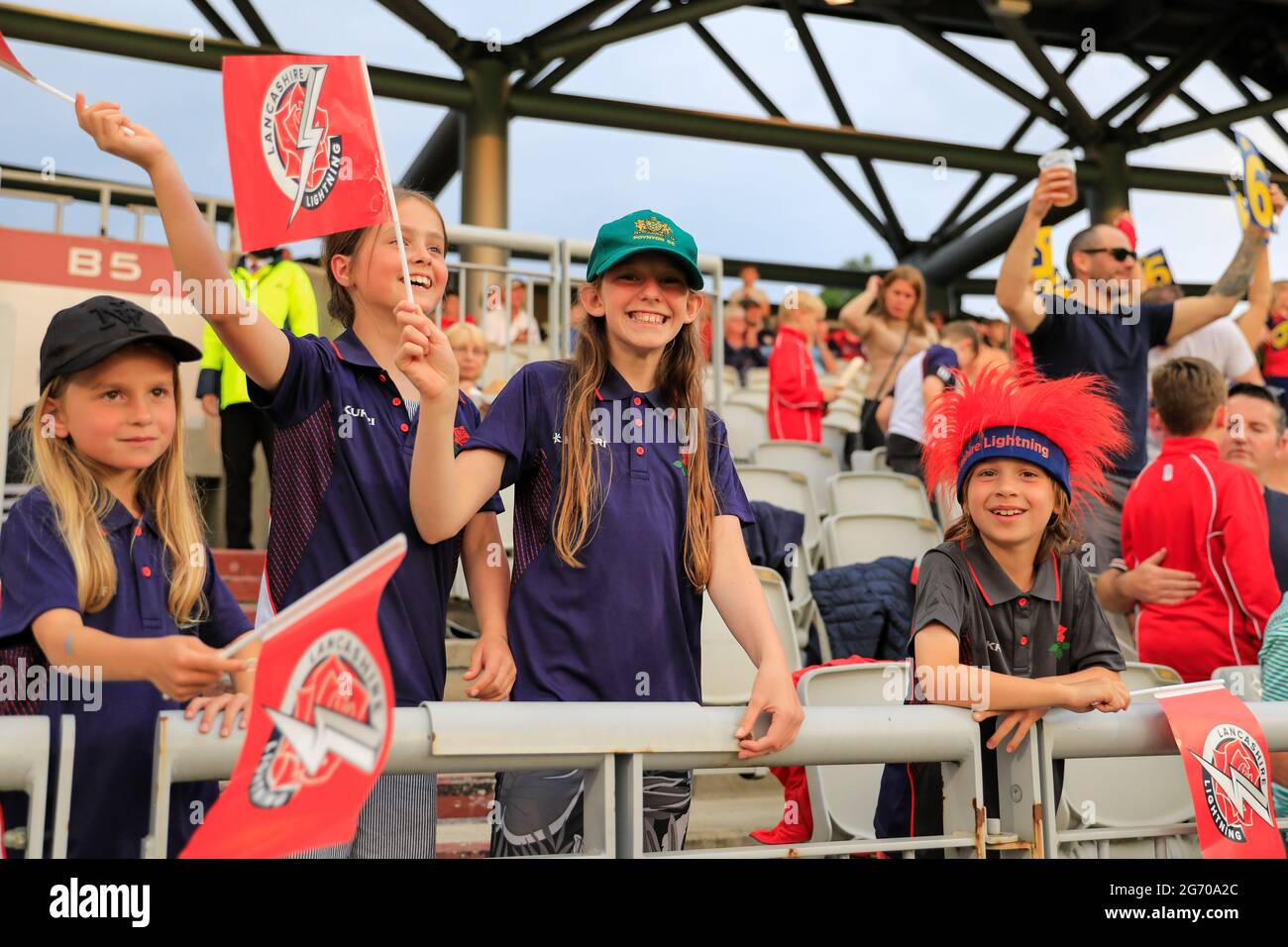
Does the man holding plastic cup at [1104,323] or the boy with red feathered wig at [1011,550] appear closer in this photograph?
the boy with red feathered wig at [1011,550]

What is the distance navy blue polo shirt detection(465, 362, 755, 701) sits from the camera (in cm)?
240

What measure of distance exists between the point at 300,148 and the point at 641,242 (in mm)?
646

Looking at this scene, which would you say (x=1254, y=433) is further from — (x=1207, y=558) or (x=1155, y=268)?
(x=1155, y=268)

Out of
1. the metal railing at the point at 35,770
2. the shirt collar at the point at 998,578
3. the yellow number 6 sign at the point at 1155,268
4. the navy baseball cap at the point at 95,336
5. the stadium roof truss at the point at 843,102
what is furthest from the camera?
the stadium roof truss at the point at 843,102

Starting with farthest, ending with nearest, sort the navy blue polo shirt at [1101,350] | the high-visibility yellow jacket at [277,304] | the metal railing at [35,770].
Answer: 1. the high-visibility yellow jacket at [277,304]
2. the navy blue polo shirt at [1101,350]
3. the metal railing at [35,770]

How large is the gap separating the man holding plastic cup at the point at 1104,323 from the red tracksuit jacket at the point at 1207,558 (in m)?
0.47

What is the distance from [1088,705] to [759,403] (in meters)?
7.77

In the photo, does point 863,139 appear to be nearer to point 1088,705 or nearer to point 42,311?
point 42,311

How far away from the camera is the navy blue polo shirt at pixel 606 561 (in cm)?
240

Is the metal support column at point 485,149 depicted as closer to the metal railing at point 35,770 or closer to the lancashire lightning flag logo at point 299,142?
the lancashire lightning flag logo at point 299,142

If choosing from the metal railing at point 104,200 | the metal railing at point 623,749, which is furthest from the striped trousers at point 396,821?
the metal railing at point 104,200

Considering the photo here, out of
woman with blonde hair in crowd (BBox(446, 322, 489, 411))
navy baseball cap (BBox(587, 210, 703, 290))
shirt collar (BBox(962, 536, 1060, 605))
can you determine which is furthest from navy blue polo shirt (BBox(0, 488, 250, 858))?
woman with blonde hair in crowd (BBox(446, 322, 489, 411))

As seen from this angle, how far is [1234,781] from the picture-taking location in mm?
2271
